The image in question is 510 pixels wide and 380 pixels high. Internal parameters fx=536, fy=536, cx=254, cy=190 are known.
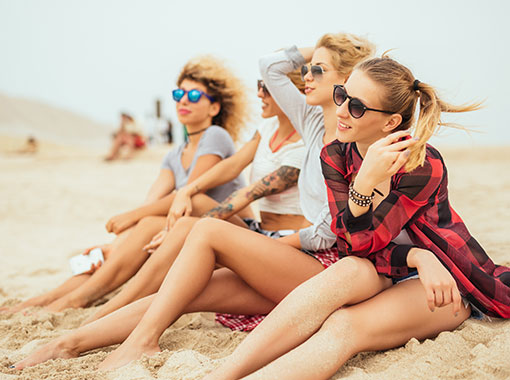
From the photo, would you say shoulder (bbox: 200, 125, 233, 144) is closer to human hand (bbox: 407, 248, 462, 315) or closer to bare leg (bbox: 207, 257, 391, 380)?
bare leg (bbox: 207, 257, 391, 380)

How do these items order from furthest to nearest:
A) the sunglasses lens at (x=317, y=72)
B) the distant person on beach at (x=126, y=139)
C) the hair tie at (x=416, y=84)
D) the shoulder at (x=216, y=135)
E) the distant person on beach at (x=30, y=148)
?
the distant person on beach at (x=30, y=148), the distant person on beach at (x=126, y=139), the shoulder at (x=216, y=135), the sunglasses lens at (x=317, y=72), the hair tie at (x=416, y=84)

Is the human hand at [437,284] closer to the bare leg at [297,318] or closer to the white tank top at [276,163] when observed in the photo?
the bare leg at [297,318]

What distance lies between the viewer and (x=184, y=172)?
4.02 m

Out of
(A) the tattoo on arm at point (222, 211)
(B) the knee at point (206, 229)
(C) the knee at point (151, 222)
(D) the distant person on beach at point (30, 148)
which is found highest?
(B) the knee at point (206, 229)

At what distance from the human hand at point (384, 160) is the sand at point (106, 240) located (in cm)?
71

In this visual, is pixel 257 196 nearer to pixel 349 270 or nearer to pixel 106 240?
pixel 349 270

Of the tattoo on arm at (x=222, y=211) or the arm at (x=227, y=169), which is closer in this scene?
the tattoo on arm at (x=222, y=211)

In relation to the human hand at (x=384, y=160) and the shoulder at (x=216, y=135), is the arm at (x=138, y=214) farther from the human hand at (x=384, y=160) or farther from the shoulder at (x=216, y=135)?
the human hand at (x=384, y=160)

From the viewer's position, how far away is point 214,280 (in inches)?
108

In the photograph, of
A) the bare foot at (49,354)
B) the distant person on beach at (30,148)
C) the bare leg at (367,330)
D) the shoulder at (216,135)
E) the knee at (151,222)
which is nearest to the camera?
the bare leg at (367,330)

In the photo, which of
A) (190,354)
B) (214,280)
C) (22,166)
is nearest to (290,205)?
(214,280)

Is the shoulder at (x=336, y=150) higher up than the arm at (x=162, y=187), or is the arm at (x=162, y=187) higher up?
the shoulder at (x=336, y=150)

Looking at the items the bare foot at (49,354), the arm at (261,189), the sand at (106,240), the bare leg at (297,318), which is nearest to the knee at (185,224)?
the arm at (261,189)

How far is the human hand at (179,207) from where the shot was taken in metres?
3.37
